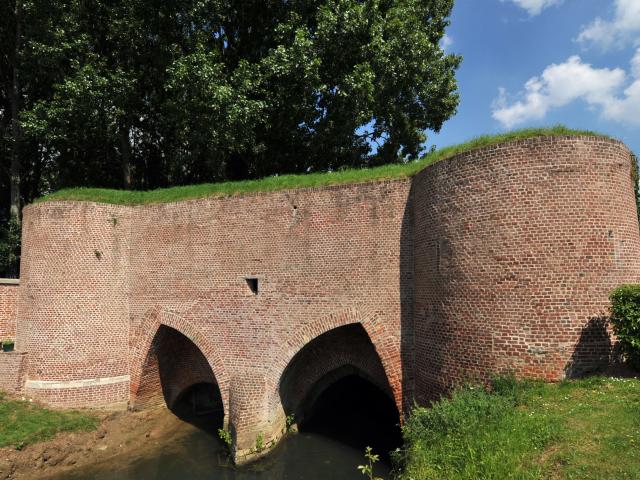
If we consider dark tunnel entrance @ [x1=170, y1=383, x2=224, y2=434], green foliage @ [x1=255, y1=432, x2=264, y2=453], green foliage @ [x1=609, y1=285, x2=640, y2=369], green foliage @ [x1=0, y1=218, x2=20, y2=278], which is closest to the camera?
green foliage @ [x1=609, y1=285, x2=640, y2=369]

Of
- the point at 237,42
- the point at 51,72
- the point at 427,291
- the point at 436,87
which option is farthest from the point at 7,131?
the point at 427,291

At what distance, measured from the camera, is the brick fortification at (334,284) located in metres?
8.20

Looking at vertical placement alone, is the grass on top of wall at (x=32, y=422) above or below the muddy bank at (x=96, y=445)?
above

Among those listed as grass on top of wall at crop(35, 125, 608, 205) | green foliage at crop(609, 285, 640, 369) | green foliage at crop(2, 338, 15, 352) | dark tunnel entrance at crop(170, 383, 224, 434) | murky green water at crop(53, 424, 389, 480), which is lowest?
murky green water at crop(53, 424, 389, 480)

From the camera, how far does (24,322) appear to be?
547 inches

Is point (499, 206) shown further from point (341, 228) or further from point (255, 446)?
point (255, 446)

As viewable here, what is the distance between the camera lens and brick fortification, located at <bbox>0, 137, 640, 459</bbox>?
26.9 ft

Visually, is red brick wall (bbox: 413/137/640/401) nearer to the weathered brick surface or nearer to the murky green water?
the murky green water

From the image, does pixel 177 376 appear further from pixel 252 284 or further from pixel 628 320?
pixel 628 320

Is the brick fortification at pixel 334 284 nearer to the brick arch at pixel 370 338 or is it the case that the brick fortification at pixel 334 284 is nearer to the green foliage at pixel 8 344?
the brick arch at pixel 370 338

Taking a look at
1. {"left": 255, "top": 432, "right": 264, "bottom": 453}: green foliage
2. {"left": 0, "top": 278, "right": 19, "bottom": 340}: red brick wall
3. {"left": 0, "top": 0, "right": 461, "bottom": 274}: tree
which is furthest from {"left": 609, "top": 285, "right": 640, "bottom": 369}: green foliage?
{"left": 0, "top": 278, "right": 19, "bottom": 340}: red brick wall

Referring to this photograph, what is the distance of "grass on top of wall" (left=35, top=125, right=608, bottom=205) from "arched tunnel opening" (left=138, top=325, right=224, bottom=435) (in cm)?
→ 424

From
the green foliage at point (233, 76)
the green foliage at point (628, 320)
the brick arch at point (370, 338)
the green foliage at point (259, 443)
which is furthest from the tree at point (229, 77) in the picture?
the green foliage at point (628, 320)

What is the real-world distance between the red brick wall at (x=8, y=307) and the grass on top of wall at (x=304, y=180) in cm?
390
